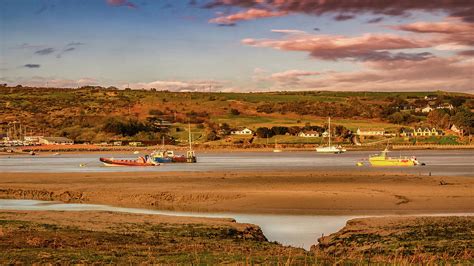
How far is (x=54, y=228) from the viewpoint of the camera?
976 inches

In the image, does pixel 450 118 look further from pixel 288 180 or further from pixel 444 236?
pixel 444 236

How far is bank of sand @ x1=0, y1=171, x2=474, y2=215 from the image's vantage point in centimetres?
3569

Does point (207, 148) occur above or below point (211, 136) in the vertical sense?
below

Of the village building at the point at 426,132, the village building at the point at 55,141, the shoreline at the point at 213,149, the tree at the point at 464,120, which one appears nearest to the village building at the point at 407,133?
the village building at the point at 426,132

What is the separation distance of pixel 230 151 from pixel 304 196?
107m

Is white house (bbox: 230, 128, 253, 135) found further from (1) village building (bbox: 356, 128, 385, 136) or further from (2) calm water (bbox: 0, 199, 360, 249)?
(2) calm water (bbox: 0, 199, 360, 249)

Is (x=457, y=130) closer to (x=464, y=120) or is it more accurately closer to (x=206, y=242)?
(x=464, y=120)

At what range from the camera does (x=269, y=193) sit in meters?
41.1

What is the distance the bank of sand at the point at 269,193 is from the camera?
3569cm

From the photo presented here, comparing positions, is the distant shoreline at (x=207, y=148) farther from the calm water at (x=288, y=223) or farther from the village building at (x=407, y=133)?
the calm water at (x=288, y=223)

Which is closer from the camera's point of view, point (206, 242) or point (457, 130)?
point (206, 242)

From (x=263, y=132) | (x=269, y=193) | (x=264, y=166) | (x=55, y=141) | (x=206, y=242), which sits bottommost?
(x=264, y=166)

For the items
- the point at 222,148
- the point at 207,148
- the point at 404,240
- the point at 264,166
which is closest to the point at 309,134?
the point at 222,148

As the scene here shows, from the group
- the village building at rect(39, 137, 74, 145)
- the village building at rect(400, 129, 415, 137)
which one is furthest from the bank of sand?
the village building at rect(400, 129, 415, 137)
